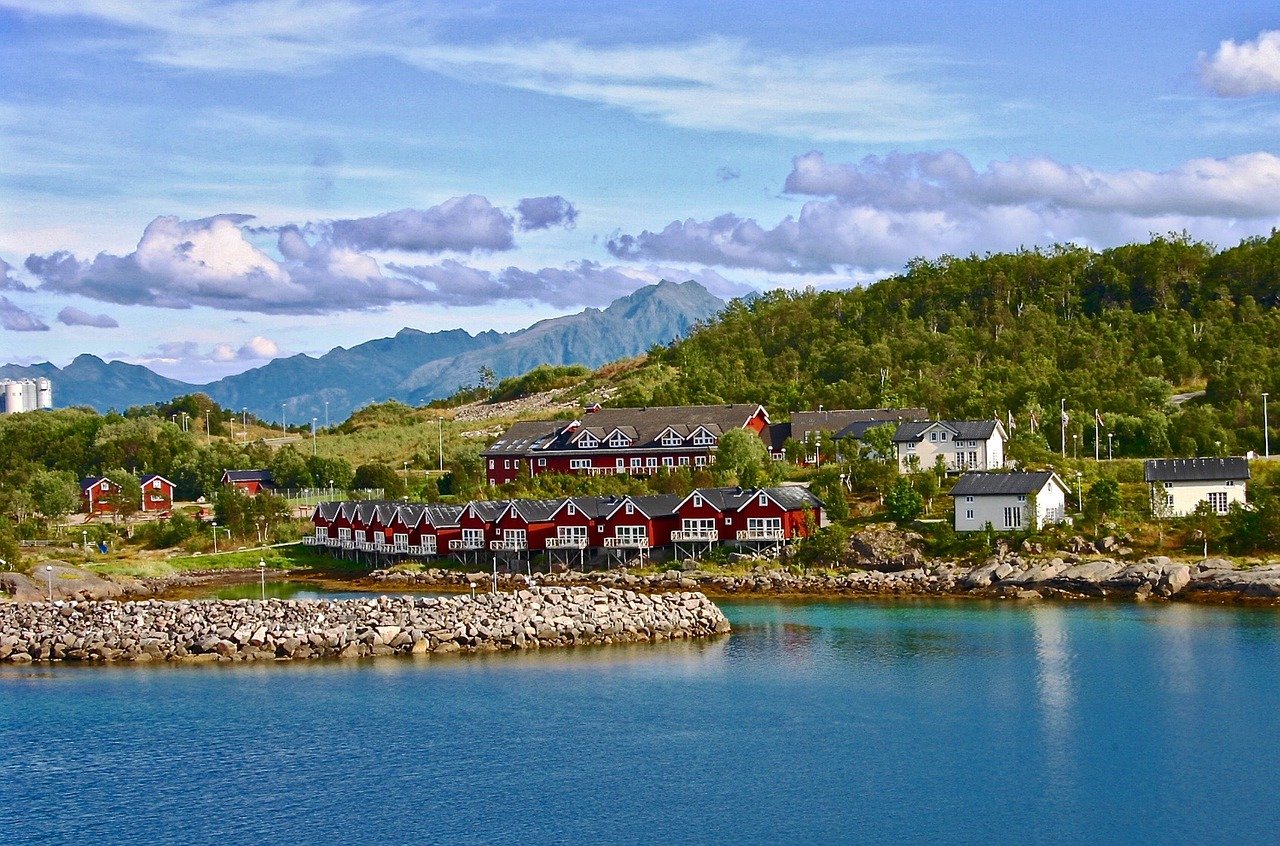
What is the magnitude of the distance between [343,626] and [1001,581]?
21202 millimetres

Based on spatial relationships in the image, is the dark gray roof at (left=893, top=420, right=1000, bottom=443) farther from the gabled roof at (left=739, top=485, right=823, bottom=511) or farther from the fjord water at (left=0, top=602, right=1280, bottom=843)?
the fjord water at (left=0, top=602, right=1280, bottom=843)

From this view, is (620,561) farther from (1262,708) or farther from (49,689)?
(1262,708)

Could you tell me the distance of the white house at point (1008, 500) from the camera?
50875 millimetres

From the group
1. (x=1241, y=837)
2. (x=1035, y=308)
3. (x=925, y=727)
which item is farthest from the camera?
(x=1035, y=308)

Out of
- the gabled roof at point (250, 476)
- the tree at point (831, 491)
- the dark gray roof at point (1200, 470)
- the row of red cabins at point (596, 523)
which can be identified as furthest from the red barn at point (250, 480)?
the dark gray roof at point (1200, 470)

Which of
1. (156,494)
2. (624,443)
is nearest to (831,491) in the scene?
(624,443)

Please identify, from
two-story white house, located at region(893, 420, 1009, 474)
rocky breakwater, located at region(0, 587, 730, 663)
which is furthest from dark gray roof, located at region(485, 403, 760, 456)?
rocky breakwater, located at region(0, 587, 730, 663)

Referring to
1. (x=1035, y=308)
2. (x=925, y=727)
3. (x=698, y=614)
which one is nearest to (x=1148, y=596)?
(x=698, y=614)

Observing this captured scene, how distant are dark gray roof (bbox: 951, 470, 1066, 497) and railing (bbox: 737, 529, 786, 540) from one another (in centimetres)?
640

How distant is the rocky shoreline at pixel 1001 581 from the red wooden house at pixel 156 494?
28831 millimetres

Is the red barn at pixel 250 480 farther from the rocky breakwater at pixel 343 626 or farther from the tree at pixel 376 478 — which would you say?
the rocky breakwater at pixel 343 626

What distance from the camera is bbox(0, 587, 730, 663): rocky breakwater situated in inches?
1532

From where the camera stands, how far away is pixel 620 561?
54625 mm

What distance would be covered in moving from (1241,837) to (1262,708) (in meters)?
8.48
